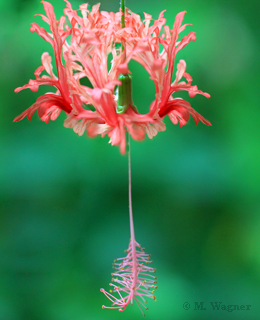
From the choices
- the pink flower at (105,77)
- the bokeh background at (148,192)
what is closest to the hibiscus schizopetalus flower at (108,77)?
the pink flower at (105,77)

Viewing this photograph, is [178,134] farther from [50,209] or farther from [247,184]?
[50,209]

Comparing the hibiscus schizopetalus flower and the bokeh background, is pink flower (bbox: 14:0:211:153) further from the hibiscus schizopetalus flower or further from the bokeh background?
the bokeh background

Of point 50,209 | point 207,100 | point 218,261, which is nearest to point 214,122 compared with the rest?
point 207,100

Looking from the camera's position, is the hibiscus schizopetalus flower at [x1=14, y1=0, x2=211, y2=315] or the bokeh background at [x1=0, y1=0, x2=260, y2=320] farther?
the bokeh background at [x1=0, y1=0, x2=260, y2=320]

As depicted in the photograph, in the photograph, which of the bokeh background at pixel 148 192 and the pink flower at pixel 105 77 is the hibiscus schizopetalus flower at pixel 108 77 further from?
the bokeh background at pixel 148 192

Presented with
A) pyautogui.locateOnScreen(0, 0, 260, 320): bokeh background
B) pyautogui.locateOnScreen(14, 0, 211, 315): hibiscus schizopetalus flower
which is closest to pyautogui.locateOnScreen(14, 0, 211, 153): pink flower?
pyautogui.locateOnScreen(14, 0, 211, 315): hibiscus schizopetalus flower

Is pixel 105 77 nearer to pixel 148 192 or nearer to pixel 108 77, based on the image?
pixel 108 77

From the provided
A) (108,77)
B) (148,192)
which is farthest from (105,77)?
(148,192)

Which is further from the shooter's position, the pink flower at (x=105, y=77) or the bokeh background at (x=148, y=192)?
the bokeh background at (x=148, y=192)

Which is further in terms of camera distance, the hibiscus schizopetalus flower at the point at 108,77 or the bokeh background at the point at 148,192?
the bokeh background at the point at 148,192
